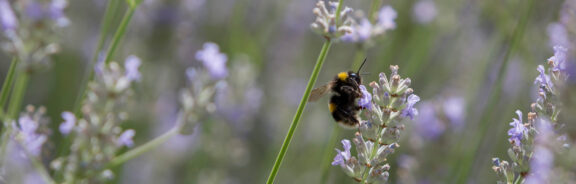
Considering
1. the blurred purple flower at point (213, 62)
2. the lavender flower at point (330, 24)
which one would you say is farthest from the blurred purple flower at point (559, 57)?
the blurred purple flower at point (213, 62)

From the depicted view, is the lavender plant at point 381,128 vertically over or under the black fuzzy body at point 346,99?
under

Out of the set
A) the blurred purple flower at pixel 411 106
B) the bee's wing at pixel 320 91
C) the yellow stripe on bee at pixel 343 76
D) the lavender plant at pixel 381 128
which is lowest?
the lavender plant at pixel 381 128

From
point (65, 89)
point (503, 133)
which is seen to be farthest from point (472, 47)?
point (65, 89)

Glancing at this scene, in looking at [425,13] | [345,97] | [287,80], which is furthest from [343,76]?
[287,80]

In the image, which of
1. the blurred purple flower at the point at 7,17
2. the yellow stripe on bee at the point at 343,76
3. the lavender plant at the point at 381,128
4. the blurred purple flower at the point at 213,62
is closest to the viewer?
the lavender plant at the point at 381,128

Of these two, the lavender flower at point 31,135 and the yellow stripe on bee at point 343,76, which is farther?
the yellow stripe on bee at point 343,76

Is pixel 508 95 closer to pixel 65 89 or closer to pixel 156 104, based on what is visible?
pixel 156 104

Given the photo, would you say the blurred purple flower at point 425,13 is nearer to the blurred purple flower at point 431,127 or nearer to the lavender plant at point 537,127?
the blurred purple flower at point 431,127

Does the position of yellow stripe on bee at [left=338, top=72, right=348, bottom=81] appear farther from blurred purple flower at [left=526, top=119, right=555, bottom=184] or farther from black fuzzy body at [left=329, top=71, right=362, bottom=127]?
blurred purple flower at [left=526, top=119, right=555, bottom=184]
